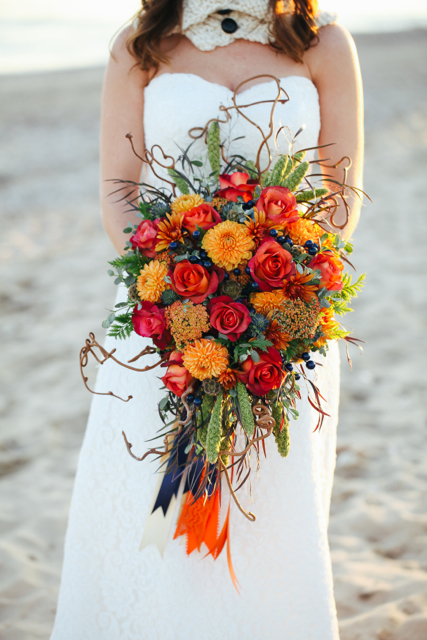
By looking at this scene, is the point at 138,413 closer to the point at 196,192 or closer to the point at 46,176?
the point at 196,192

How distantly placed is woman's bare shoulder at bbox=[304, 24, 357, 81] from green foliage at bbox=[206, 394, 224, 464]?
49.0 inches

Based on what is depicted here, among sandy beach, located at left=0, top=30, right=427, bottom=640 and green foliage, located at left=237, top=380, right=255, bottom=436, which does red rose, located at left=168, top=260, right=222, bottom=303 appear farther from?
sandy beach, located at left=0, top=30, right=427, bottom=640

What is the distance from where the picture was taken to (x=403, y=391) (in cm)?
407

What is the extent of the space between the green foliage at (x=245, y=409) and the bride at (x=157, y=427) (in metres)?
0.51

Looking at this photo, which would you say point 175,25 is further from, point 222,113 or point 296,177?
point 296,177

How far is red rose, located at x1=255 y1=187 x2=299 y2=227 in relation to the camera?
1376mm

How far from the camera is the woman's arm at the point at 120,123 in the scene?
1956 mm

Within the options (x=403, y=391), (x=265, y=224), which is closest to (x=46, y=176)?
(x=403, y=391)

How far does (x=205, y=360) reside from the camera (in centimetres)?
130

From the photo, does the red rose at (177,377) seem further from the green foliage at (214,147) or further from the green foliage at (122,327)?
the green foliage at (214,147)

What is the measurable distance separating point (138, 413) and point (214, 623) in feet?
2.25

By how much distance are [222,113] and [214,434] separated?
1.07m

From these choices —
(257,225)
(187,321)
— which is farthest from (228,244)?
(187,321)

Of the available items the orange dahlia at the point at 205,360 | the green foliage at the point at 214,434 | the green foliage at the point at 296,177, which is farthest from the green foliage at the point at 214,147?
the green foliage at the point at 214,434
